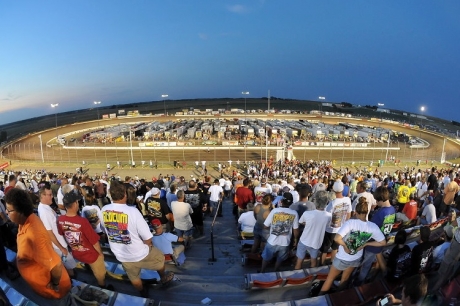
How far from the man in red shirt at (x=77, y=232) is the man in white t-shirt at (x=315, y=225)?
11.3 feet

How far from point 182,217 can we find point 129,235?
2.48 metres

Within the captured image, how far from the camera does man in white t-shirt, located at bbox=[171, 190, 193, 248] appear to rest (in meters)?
6.61

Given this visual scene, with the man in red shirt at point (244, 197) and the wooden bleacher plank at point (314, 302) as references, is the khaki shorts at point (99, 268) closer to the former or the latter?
the wooden bleacher plank at point (314, 302)

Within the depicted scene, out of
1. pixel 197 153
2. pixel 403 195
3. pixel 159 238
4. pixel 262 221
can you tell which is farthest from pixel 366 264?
pixel 197 153

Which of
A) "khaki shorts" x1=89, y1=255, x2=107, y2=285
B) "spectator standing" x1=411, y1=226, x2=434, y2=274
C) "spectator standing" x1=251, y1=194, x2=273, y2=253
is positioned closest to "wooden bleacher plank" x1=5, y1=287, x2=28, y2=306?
"khaki shorts" x1=89, y1=255, x2=107, y2=285

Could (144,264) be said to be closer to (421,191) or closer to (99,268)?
(99,268)

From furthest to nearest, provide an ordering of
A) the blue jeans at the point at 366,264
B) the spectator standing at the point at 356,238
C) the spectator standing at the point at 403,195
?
the spectator standing at the point at 403,195 → the blue jeans at the point at 366,264 → the spectator standing at the point at 356,238

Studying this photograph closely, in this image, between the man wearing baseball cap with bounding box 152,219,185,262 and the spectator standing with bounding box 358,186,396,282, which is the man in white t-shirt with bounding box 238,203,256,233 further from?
the spectator standing with bounding box 358,186,396,282

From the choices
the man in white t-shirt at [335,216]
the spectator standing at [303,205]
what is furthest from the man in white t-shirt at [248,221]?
the man in white t-shirt at [335,216]

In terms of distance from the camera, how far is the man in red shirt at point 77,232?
4230 mm

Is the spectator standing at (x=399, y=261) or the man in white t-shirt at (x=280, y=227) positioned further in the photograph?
the man in white t-shirt at (x=280, y=227)

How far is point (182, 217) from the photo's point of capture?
6.71 m

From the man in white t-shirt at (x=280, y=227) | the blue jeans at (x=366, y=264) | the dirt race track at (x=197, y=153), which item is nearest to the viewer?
the blue jeans at (x=366, y=264)

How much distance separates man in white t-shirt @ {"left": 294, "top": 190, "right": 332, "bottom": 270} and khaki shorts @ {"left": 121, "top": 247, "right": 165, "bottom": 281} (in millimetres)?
2517
